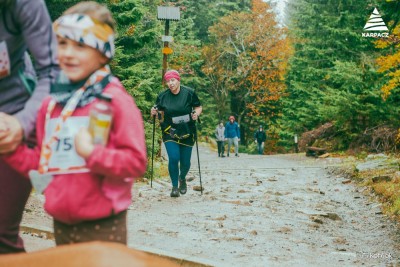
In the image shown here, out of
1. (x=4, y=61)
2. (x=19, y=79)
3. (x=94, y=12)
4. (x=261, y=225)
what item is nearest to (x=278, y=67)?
(x=261, y=225)

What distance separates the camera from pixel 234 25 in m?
45.4

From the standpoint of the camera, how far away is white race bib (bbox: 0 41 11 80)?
2713 mm

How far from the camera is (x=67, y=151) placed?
93.5 inches

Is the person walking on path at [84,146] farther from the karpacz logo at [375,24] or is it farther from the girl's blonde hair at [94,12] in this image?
the karpacz logo at [375,24]

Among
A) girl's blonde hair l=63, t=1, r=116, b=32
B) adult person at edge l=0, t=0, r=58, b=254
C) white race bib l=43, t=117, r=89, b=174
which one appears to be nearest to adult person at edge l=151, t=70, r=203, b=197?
adult person at edge l=0, t=0, r=58, b=254

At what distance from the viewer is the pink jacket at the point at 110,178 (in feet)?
7.45

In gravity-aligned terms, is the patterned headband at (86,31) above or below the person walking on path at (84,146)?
above

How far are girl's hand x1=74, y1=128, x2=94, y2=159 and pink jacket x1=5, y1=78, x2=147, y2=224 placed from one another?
27 mm

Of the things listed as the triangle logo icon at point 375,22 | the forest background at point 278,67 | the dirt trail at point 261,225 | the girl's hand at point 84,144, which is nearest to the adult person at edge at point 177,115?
the dirt trail at point 261,225

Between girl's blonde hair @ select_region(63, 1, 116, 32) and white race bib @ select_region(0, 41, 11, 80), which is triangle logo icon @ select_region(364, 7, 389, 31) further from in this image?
girl's blonde hair @ select_region(63, 1, 116, 32)

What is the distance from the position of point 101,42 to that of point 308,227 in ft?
24.2

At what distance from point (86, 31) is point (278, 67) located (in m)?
43.6

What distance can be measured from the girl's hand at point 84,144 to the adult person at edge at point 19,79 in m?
0.31

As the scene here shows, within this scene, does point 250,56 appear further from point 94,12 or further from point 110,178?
point 110,178
